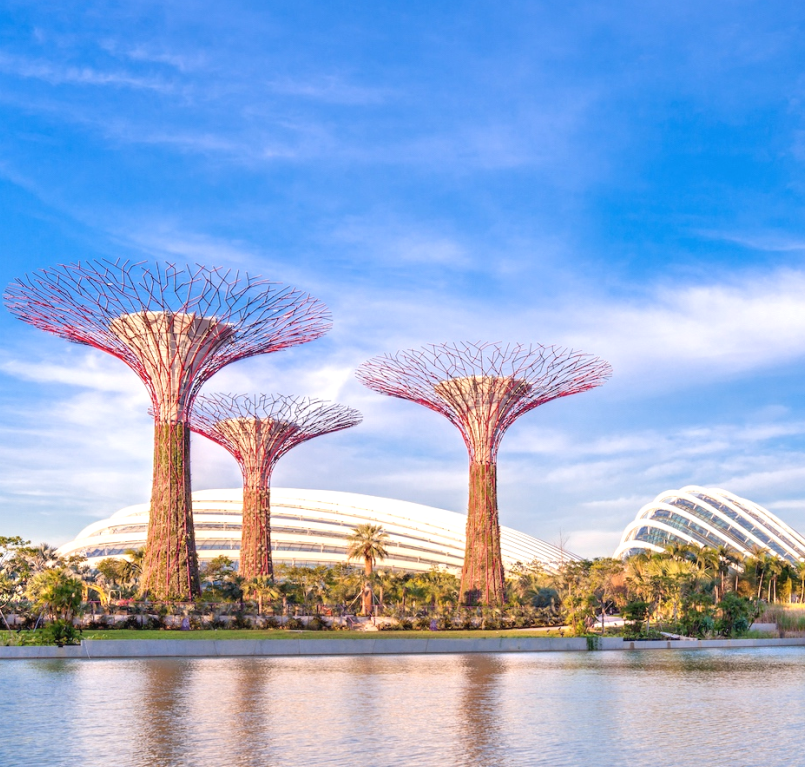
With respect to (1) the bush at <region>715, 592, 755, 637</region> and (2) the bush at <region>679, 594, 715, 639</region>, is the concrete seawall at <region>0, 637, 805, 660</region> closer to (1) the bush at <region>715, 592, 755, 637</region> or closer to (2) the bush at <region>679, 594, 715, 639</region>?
(2) the bush at <region>679, 594, 715, 639</region>

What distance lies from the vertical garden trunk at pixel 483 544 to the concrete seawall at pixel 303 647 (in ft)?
49.5

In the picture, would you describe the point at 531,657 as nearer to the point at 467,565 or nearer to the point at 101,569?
the point at 467,565

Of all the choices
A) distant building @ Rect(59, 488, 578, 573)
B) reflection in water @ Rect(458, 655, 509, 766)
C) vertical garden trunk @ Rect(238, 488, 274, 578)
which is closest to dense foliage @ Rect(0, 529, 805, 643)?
vertical garden trunk @ Rect(238, 488, 274, 578)

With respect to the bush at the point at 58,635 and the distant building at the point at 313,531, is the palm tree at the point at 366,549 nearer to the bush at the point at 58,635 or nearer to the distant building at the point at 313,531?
the bush at the point at 58,635

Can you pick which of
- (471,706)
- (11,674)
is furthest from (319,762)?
(11,674)

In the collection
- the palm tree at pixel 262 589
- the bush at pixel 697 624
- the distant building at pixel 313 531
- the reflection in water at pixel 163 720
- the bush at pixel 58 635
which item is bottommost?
the bush at pixel 697 624

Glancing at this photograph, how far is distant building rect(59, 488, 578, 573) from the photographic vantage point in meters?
90.4

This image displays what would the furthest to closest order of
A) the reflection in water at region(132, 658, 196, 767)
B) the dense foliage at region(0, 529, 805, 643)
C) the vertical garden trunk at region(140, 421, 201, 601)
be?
the vertical garden trunk at region(140, 421, 201, 601)
the dense foliage at region(0, 529, 805, 643)
the reflection in water at region(132, 658, 196, 767)

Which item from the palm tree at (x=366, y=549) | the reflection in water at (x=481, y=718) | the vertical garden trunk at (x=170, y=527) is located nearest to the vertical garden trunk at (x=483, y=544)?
the palm tree at (x=366, y=549)

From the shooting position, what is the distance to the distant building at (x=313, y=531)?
90375mm

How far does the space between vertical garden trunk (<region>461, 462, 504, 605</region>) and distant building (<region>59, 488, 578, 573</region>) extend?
41.6 metres

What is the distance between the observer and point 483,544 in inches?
1852

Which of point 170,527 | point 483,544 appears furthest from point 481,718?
point 483,544

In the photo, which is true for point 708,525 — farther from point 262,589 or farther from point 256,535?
point 262,589
